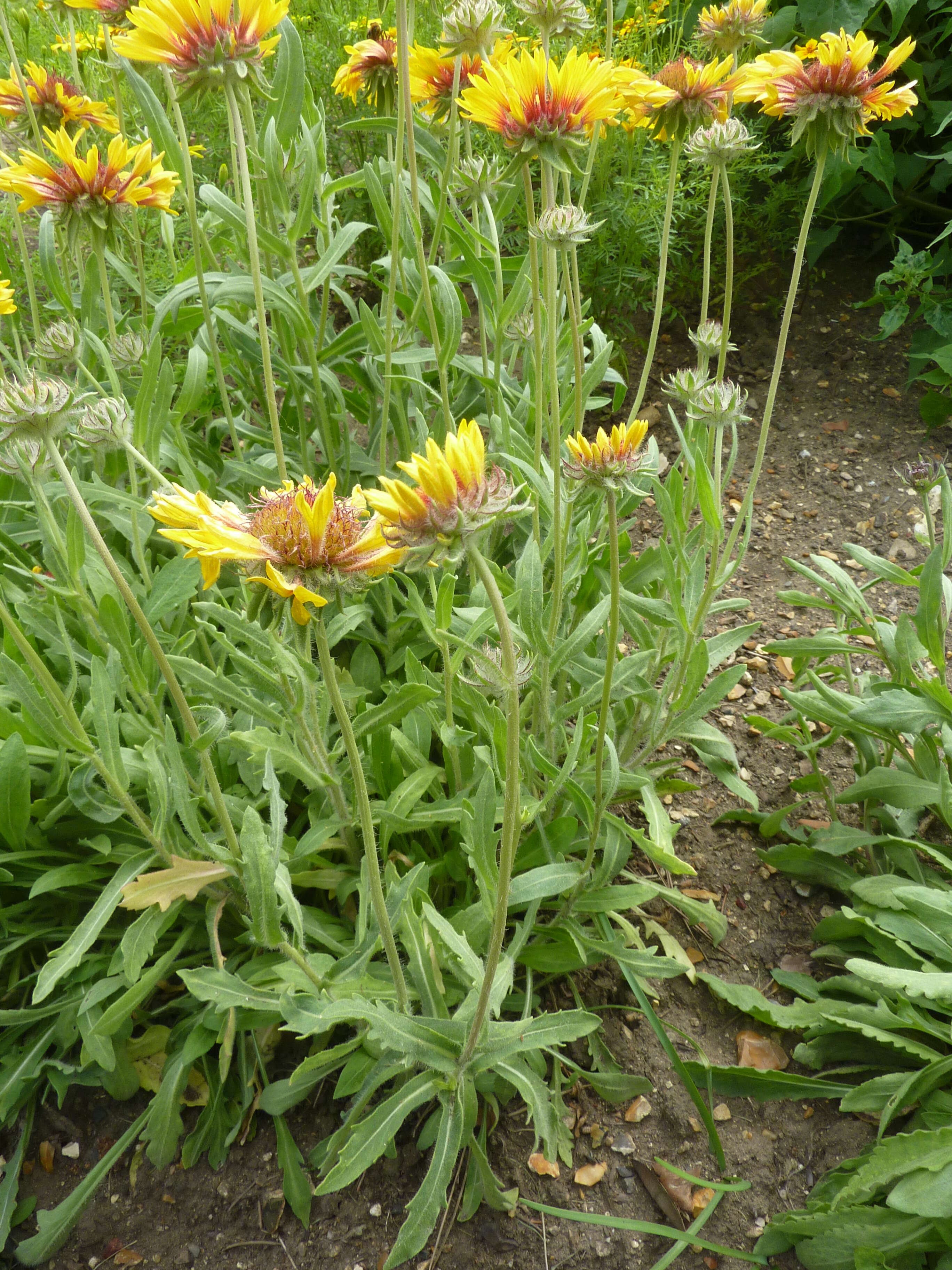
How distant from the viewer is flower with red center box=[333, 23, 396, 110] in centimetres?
191

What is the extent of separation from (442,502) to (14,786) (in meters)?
1.12

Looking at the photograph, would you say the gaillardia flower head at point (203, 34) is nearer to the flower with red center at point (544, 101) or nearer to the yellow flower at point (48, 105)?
the flower with red center at point (544, 101)

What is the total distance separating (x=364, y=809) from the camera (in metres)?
1.07

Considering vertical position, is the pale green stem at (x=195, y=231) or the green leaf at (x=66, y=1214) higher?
the pale green stem at (x=195, y=231)

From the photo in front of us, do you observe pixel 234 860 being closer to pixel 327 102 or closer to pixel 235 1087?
pixel 235 1087

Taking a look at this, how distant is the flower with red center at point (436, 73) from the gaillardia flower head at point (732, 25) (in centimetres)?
45

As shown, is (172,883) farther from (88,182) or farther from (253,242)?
(88,182)

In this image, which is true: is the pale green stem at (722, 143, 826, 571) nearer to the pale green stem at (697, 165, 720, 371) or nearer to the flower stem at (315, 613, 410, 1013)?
→ the pale green stem at (697, 165, 720, 371)

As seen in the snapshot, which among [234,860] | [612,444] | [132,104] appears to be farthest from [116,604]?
[132,104]

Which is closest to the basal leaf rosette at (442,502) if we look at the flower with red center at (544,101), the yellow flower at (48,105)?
the flower with red center at (544,101)

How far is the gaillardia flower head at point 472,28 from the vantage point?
160 centimetres

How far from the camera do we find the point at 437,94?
197cm

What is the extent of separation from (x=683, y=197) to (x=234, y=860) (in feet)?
9.94

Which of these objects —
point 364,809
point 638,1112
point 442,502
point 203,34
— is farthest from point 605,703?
point 203,34
